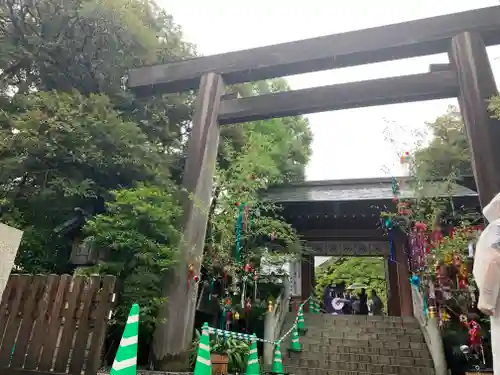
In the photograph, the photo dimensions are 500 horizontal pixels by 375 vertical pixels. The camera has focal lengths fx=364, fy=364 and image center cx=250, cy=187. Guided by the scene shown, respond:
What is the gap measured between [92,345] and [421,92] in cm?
650

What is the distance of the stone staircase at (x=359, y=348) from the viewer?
813 cm

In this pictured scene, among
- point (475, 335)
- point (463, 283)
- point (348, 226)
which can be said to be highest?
point (348, 226)

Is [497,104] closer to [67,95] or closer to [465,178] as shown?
[67,95]

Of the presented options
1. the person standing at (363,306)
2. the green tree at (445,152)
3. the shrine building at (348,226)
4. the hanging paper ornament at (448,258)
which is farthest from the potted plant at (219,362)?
the person standing at (363,306)

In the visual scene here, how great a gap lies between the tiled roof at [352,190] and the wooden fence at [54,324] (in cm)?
832

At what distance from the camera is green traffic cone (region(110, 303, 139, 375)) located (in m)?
3.41

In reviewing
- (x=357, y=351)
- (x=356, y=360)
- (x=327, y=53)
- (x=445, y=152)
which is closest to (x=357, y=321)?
(x=357, y=351)

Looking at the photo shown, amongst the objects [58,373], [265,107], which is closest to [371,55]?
[265,107]

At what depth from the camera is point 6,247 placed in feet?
10.7

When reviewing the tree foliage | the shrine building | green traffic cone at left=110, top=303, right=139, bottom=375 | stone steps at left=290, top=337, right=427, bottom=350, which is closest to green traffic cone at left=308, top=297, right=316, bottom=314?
the shrine building

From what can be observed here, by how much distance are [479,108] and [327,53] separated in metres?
2.84

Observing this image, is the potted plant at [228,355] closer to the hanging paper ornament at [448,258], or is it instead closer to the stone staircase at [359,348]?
the stone staircase at [359,348]

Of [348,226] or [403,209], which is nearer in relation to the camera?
[403,209]

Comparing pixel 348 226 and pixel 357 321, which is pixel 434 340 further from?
pixel 348 226
